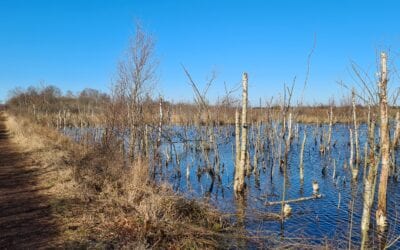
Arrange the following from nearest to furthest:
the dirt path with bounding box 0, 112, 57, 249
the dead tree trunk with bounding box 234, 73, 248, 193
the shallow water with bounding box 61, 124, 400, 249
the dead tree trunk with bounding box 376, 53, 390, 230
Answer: the dead tree trunk with bounding box 376, 53, 390, 230, the dirt path with bounding box 0, 112, 57, 249, the shallow water with bounding box 61, 124, 400, 249, the dead tree trunk with bounding box 234, 73, 248, 193

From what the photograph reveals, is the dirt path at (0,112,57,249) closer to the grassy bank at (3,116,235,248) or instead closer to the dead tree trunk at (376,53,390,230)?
the grassy bank at (3,116,235,248)

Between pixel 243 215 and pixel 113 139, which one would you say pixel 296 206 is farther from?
pixel 113 139

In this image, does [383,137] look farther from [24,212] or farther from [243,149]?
[24,212]

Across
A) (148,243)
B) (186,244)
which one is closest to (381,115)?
(186,244)

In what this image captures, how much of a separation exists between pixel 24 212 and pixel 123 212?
2.48m

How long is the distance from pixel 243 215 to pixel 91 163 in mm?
5309

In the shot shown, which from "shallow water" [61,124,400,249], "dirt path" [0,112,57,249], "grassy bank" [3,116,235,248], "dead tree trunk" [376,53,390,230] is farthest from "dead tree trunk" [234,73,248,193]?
"dirt path" [0,112,57,249]

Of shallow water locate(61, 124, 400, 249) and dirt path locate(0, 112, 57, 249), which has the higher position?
dirt path locate(0, 112, 57, 249)

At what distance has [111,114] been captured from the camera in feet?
50.0

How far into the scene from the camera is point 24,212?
852 cm

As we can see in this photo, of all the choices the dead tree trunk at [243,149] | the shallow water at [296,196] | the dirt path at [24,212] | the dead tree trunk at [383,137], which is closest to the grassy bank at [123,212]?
the dirt path at [24,212]

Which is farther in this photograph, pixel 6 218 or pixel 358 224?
pixel 358 224

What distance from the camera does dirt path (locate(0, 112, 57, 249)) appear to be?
678 centimetres

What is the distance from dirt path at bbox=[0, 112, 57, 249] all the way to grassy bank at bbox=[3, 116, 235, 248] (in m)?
0.24
